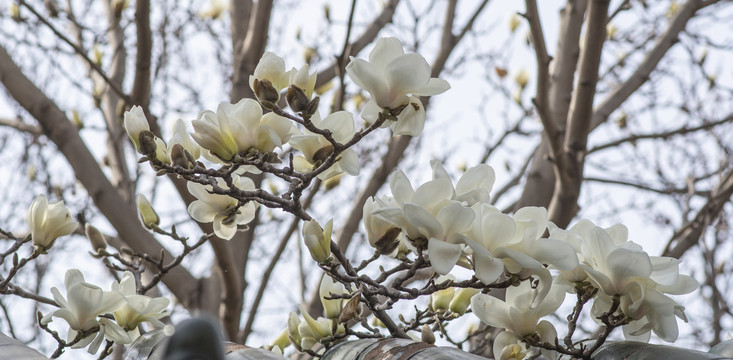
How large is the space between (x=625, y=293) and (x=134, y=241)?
1.41m

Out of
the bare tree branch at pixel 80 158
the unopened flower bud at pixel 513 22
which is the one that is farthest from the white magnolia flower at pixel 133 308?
the unopened flower bud at pixel 513 22

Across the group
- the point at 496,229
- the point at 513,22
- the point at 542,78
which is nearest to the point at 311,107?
the point at 496,229

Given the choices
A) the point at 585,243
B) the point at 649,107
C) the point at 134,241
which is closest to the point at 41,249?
the point at 585,243

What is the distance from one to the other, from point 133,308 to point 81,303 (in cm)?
6

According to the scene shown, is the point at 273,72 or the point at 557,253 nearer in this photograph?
the point at 557,253

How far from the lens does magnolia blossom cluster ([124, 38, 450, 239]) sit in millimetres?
695

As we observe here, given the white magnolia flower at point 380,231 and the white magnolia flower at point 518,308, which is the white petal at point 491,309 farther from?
the white magnolia flower at point 380,231

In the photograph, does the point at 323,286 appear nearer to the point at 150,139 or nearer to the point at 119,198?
the point at 150,139

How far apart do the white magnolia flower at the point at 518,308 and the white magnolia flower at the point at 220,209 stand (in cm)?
29

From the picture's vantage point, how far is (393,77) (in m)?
0.69

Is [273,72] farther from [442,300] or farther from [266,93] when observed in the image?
[442,300]

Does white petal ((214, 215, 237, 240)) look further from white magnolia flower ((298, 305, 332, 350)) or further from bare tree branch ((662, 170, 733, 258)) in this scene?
bare tree branch ((662, 170, 733, 258))

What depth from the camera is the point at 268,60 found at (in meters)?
0.74

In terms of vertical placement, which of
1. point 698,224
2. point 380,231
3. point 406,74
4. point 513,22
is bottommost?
point 380,231
